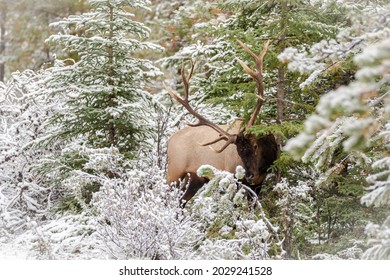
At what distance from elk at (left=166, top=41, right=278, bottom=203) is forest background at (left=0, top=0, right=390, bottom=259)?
0.42 ft

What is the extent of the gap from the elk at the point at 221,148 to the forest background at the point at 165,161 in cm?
13

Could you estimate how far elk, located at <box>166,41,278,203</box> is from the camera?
557 cm

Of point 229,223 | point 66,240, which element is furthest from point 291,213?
point 66,240

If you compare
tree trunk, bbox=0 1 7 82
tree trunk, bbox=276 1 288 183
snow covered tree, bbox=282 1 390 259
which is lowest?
tree trunk, bbox=0 1 7 82

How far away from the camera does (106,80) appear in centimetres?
632

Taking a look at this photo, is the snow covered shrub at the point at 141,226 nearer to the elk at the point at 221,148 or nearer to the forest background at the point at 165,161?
the forest background at the point at 165,161

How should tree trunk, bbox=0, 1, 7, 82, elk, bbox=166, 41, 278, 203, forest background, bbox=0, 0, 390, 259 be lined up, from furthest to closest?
tree trunk, bbox=0, 1, 7, 82 → elk, bbox=166, 41, 278, 203 → forest background, bbox=0, 0, 390, 259

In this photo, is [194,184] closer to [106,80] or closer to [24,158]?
[106,80]

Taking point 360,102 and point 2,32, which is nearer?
point 360,102

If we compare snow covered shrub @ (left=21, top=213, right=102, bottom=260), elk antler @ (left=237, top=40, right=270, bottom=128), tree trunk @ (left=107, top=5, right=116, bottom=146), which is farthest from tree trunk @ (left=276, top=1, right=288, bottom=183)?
snow covered shrub @ (left=21, top=213, right=102, bottom=260)

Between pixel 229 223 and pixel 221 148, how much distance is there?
2.39 ft

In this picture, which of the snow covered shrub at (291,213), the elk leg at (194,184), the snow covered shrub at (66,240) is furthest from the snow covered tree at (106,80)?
the snow covered shrub at (291,213)

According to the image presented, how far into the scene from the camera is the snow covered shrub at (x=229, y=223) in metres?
4.46

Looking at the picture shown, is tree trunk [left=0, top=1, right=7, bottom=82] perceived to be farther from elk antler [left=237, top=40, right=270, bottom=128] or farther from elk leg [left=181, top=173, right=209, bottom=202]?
elk antler [left=237, top=40, right=270, bottom=128]
